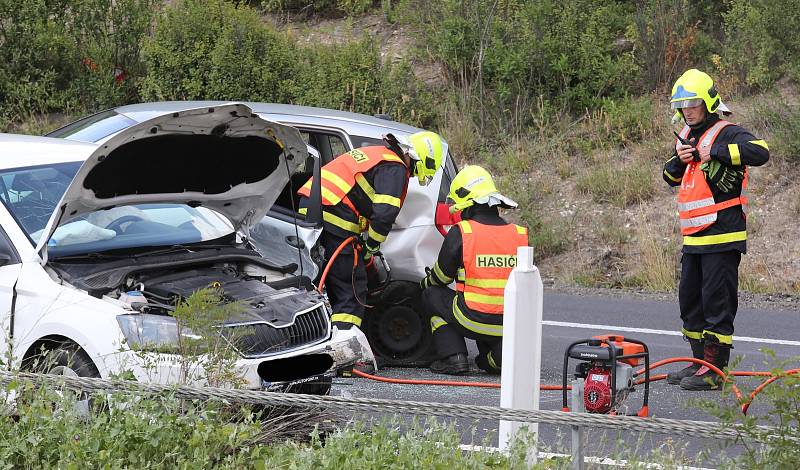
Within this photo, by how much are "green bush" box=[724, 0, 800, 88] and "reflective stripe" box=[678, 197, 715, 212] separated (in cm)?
790

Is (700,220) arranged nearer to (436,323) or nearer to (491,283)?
(491,283)

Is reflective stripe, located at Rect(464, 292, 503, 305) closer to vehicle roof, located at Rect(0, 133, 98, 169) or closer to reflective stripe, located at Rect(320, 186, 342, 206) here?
reflective stripe, located at Rect(320, 186, 342, 206)

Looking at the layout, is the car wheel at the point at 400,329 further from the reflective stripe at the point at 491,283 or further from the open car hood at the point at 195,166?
the open car hood at the point at 195,166

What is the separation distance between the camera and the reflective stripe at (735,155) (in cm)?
721

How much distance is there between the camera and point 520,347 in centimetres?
452

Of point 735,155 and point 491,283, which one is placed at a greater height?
point 735,155

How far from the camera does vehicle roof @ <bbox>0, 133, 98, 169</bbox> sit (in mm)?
6426

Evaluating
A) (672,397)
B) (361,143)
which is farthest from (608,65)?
(672,397)

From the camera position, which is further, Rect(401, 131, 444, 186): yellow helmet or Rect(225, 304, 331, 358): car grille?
Rect(401, 131, 444, 186): yellow helmet

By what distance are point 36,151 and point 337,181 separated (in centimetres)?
212

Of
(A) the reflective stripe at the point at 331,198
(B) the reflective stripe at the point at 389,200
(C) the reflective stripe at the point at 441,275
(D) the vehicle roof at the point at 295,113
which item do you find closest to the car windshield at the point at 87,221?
(A) the reflective stripe at the point at 331,198

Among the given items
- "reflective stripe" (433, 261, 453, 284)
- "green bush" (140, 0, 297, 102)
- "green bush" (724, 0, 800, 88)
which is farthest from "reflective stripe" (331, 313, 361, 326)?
"green bush" (724, 0, 800, 88)

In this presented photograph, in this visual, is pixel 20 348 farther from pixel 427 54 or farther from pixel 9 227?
pixel 427 54

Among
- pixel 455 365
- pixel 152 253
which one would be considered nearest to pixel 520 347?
pixel 152 253
